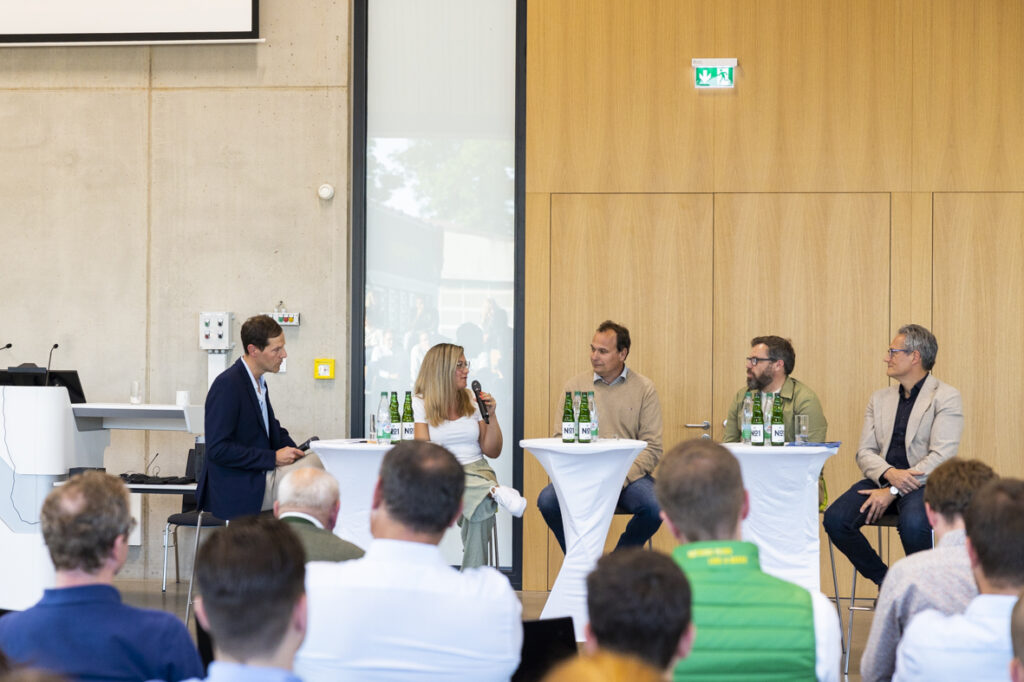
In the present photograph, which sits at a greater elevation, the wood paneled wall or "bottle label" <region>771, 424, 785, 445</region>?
the wood paneled wall

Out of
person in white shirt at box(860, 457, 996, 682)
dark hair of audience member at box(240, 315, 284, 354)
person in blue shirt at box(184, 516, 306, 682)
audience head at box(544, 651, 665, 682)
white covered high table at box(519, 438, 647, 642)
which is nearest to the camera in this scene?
audience head at box(544, 651, 665, 682)

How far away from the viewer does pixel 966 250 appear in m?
6.12

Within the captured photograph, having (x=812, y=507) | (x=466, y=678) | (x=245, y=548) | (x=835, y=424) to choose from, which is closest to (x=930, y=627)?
(x=466, y=678)

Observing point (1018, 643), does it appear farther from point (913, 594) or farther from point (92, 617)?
point (92, 617)

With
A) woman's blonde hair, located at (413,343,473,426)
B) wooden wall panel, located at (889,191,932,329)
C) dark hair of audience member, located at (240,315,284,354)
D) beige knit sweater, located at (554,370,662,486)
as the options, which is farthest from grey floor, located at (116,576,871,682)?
wooden wall panel, located at (889,191,932,329)

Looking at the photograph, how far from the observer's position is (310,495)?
108 inches

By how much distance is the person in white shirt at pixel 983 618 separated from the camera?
6.58 feet

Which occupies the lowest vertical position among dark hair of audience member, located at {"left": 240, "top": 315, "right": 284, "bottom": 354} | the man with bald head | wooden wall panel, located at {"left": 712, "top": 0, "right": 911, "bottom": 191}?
the man with bald head

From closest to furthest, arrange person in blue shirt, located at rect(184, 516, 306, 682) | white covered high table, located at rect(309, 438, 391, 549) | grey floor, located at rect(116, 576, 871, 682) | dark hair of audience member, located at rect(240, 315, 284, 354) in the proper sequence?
person in blue shirt, located at rect(184, 516, 306, 682) < white covered high table, located at rect(309, 438, 391, 549) < dark hair of audience member, located at rect(240, 315, 284, 354) < grey floor, located at rect(116, 576, 871, 682)

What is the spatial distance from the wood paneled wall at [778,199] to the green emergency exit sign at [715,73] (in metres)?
0.06

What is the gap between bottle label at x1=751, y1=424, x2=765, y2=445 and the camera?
15.6ft

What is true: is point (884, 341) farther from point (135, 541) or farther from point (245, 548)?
point (245, 548)

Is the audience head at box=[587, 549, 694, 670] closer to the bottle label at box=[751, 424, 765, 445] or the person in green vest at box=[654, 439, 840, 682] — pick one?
the person in green vest at box=[654, 439, 840, 682]

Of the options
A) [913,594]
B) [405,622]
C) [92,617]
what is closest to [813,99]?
[913,594]
